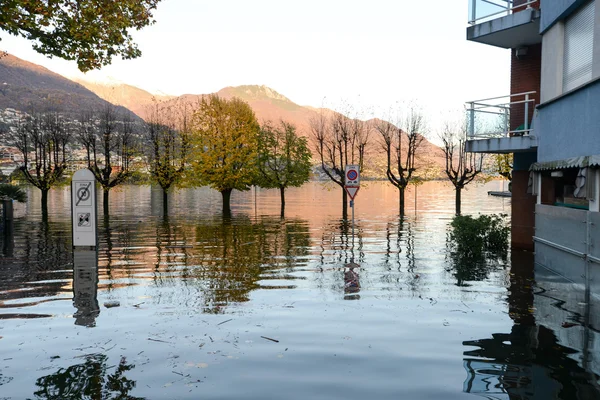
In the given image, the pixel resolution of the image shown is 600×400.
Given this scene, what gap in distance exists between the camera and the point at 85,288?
1178cm

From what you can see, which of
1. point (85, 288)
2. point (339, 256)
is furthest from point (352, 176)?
point (85, 288)

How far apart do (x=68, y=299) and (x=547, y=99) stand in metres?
12.8

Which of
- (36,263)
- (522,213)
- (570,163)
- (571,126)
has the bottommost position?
(36,263)

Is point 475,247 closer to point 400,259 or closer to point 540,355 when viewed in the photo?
point 400,259

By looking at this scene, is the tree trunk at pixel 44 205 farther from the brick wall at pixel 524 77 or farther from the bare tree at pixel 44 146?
the brick wall at pixel 524 77

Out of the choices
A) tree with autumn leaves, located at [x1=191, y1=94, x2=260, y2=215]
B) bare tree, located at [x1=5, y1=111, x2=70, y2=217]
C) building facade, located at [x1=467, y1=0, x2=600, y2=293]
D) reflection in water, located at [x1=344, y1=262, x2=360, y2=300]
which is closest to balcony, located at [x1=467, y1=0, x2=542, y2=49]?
building facade, located at [x1=467, y1=0, x2=600, y2=293]

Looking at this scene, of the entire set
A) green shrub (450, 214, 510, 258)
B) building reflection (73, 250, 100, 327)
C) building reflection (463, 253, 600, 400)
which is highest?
green shrub (450, 214, 510, 258)

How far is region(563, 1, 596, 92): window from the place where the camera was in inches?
485

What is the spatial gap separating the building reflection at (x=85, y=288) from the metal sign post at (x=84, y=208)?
0.46m

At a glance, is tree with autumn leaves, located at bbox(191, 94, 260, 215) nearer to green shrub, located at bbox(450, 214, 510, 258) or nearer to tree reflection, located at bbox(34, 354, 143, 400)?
green shrub, located at bbox(450, 214, 510, 258)

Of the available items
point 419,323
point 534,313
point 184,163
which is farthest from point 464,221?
point 184,163

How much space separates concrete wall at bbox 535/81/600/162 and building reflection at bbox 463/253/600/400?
3401mm

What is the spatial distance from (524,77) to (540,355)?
1393 centimetres

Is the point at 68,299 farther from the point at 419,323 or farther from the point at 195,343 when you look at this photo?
the point at 419,323
